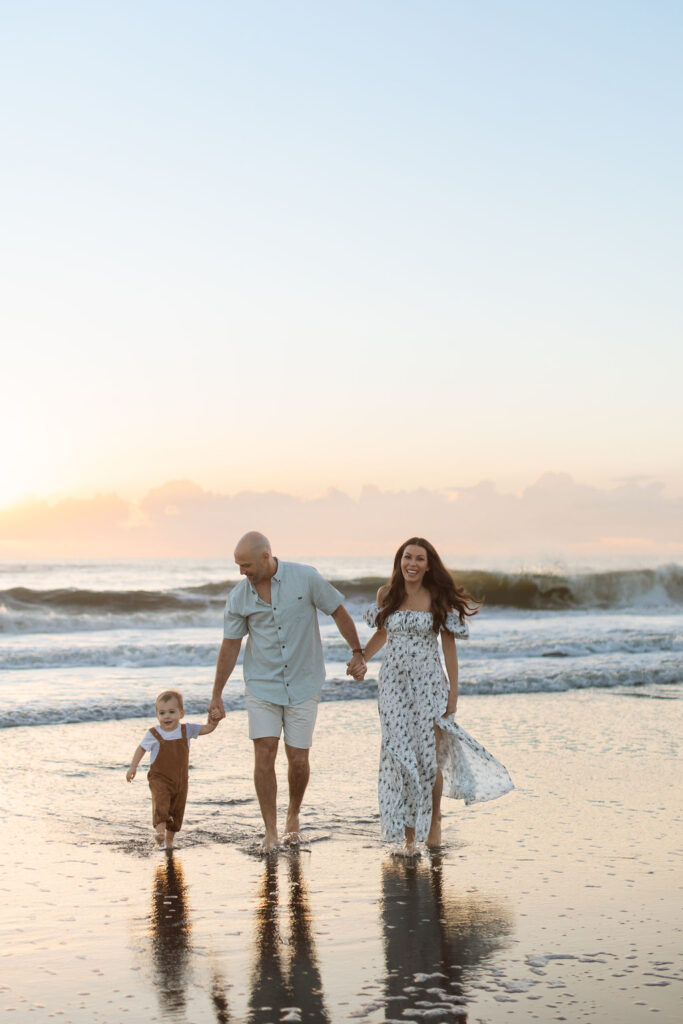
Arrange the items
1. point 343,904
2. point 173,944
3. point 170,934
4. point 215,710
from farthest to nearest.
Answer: point 215,710
point 343,904
point 170,934
point 173,944

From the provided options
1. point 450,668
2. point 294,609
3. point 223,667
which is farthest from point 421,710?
point 223,667

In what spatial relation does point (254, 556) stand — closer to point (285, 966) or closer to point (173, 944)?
point (173, 944)

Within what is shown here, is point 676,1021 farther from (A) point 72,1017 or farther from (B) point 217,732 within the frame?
(B) point 217,732

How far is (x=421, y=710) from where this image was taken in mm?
6188

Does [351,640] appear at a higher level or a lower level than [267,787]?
higher

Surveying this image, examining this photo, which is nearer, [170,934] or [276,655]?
[170,934]

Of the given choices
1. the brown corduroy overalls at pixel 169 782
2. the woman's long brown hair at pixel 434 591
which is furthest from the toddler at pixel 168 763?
the woman's long brown hair at pixel 434 591

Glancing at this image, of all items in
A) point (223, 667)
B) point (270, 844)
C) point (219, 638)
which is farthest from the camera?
point (219, 638)

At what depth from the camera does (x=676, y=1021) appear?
3623mm

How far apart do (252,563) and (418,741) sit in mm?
1373

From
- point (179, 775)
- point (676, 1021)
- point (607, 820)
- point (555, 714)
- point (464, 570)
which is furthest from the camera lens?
point (464, 570)

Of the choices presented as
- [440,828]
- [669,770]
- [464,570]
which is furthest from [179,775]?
[464,570]

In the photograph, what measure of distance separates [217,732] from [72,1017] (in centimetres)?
656

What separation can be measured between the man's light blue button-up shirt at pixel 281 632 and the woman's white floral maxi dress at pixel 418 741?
0.45m
